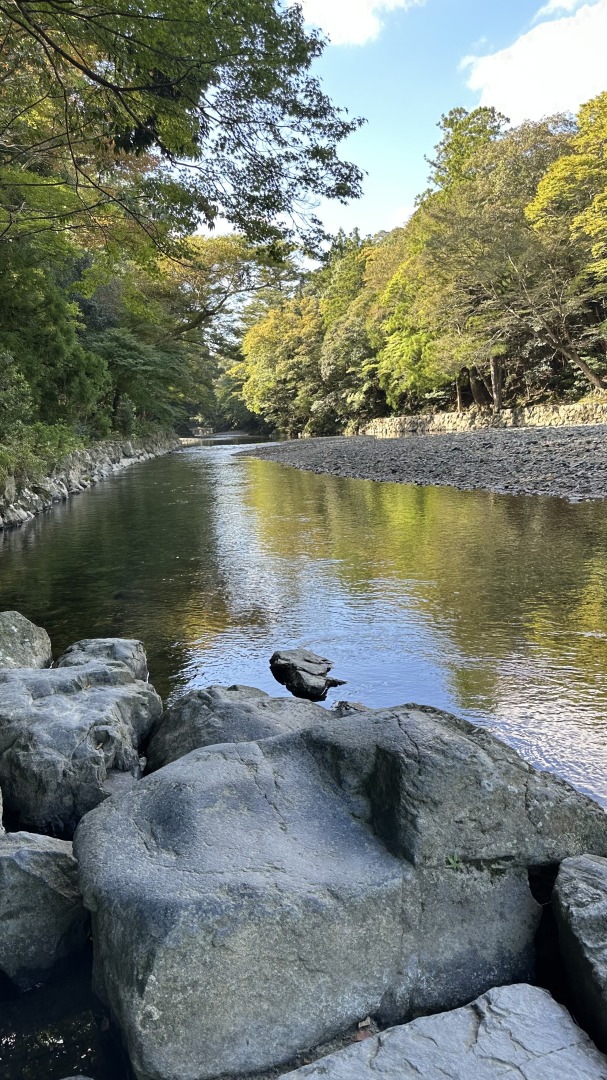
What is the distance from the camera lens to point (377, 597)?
297 inches

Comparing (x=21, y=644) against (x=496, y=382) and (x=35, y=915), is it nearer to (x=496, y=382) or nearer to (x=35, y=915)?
(x=35, y=915)

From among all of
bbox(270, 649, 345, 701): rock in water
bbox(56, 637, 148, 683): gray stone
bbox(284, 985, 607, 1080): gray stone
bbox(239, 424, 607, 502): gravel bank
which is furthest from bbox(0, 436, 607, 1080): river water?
bbox(239, 424, 607, 502): gravel bank

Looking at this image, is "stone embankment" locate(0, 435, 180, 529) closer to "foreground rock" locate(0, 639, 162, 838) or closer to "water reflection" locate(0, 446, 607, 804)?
"water reflection" locate(0, 446, 607, 804)

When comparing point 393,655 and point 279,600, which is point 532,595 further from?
point 279,600

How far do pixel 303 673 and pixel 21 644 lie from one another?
2357 millimetres

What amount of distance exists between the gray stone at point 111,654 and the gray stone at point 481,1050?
3.36 m

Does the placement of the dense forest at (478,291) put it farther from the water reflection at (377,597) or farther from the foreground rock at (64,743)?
the foreground rock at (64,743)

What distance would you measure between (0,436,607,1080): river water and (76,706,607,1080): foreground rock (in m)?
0.53

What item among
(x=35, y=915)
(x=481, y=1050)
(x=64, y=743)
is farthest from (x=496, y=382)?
(x=481, y=1050)

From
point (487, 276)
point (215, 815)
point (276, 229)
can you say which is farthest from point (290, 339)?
point (215, 815)

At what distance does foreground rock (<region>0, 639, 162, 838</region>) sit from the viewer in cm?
343

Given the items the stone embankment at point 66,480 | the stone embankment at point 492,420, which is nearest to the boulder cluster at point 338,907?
the stone embankment at point 66,480

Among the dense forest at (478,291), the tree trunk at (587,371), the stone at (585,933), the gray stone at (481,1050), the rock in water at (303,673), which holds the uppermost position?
the dense forest at (478,291)

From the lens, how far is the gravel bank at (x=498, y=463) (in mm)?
Answer: 14602
